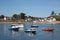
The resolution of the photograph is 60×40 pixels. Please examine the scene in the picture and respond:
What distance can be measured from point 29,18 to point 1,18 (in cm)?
1660

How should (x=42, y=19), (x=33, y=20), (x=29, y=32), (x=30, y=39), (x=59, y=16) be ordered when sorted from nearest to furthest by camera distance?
(x=30, y=39) < (x=29, y=32) < (x=33, y=20) < (x=42, y=19) < (x=59, y=16)

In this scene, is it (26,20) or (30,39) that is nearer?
(30,39)

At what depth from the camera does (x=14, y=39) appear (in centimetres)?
2991

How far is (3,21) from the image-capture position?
11362cm

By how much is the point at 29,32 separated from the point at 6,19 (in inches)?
2889

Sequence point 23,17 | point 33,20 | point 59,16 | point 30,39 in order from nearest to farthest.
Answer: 1. point 30,39
2. point 23,17
3. point 33,20
4. point 59,16

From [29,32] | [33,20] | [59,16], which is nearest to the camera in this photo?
[29,32]

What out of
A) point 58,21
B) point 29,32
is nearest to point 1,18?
point 58,21

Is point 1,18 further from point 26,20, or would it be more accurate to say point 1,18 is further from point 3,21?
point 26,20

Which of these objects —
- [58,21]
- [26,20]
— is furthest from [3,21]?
[58,21]

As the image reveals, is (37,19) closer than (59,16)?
Yes

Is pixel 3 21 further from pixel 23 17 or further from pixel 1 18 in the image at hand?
pixel 23 17

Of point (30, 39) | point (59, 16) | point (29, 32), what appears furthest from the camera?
point (59, 16)

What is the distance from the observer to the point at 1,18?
11050 centimetres
